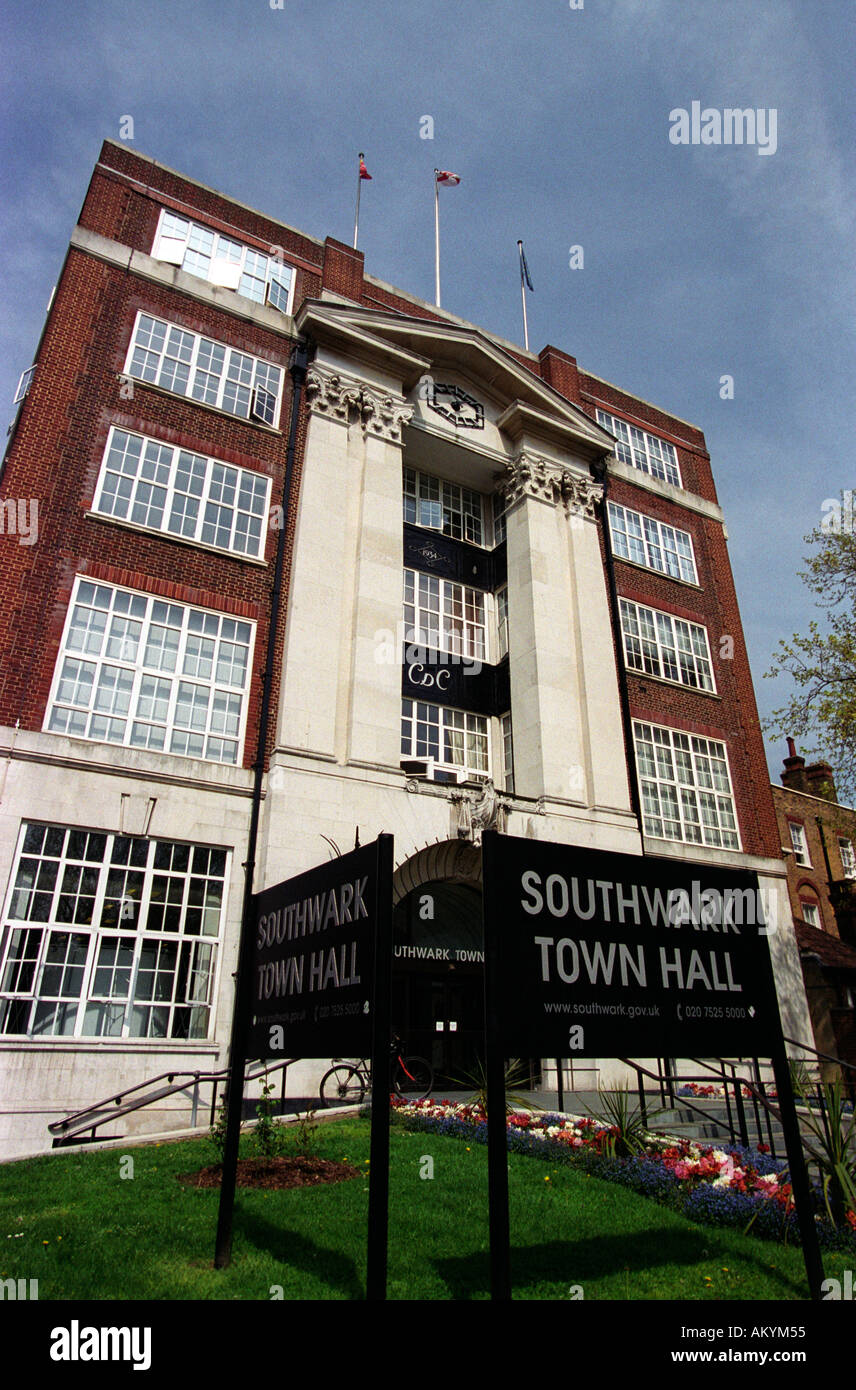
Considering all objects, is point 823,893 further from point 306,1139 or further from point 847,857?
point 306,1139

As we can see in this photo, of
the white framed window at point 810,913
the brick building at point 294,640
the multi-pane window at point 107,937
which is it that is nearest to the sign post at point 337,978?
the multi-pane window at point 107,937

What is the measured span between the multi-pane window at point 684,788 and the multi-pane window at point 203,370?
48.7ft

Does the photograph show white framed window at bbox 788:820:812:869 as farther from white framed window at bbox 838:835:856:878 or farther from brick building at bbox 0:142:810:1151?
brick building at bbox 0:142:810:1151

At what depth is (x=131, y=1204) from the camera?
8.26 metres

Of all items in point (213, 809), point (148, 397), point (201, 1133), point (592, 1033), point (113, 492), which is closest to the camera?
point (592, 1033)

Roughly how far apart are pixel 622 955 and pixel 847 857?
41.1 metres

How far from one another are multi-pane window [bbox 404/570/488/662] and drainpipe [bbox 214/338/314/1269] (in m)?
4.72

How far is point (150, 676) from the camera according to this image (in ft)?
59.7

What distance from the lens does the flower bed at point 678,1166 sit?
7980mm

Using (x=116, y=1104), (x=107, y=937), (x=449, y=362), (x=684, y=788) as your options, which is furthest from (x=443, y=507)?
(x=116, y=1104)

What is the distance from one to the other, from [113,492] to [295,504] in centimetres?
463

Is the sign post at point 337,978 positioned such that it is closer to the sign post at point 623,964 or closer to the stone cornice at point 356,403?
the sign post at point 623,964
